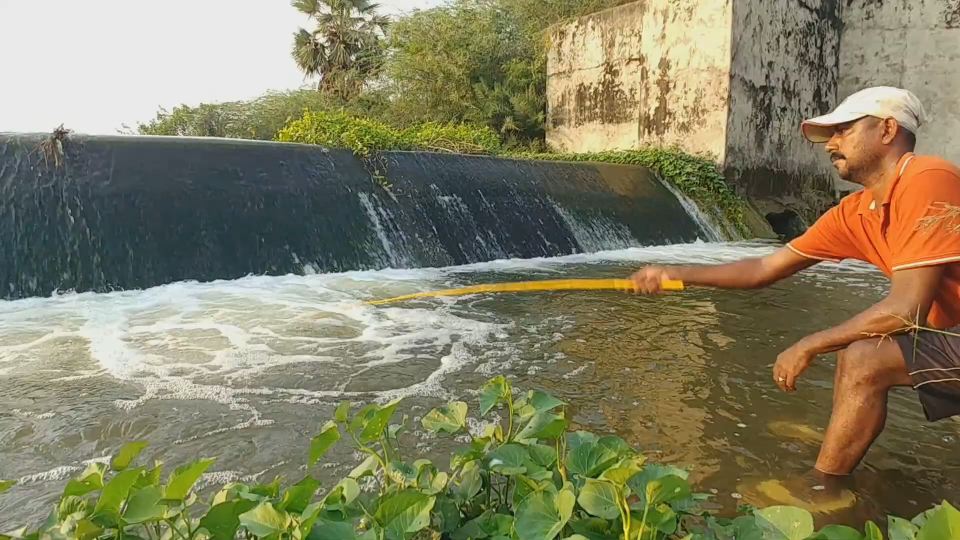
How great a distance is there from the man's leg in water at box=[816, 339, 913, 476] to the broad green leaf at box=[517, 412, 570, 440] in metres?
1.01

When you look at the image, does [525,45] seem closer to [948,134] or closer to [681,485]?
[948,134]

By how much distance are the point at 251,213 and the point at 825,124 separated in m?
4.74

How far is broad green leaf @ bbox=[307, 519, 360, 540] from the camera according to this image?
3.28ft

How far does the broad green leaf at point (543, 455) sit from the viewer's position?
125cm

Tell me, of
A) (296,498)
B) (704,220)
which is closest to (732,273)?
(296,498)

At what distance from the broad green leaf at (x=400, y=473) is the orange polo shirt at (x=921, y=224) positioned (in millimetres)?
1434

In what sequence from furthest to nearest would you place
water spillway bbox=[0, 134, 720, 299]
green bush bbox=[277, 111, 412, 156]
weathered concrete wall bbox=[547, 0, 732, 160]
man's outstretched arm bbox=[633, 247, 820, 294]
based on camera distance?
weathered concrete wall bbox=[547, 0, 732, 160] → green bush bbox=[277, 111, 412, 156] → water spillway bbox=[0, 134, 720, 299] → man's outstretched arm bbox=[633, 247, 820, 294]

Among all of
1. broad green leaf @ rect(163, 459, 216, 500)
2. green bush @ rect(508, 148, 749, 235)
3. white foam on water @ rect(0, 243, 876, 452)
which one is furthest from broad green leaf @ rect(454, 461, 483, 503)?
green bush @ rect(508, 148, 749, 235)

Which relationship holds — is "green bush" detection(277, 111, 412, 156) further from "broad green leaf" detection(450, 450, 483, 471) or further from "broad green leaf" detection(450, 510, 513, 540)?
"broad green leaf" detection(450, 510, 513, 540)

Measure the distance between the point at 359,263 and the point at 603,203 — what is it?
3.71 m

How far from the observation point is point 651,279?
7.83 ft

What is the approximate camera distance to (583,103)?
40.6ft

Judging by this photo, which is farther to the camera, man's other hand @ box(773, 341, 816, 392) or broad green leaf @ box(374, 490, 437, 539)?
man's other hand @ box(773, 341, 816, 392)

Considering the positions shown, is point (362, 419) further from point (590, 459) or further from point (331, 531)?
point (590, 459)
